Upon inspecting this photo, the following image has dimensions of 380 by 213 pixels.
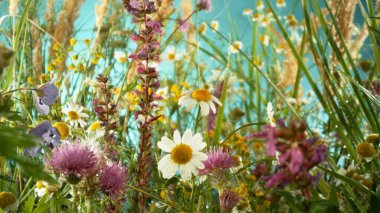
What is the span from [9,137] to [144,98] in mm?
930

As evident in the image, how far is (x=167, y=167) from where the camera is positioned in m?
1.37

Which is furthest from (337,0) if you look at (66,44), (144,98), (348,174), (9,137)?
(9,137)

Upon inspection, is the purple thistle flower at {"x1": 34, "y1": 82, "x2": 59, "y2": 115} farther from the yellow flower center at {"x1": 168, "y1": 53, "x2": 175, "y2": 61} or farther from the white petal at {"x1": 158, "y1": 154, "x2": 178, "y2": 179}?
the yellow flower center at {"x1": 168, "y1": 53, "x2": 175, "y2": 61}

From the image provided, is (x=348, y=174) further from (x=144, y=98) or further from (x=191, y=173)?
(x=144, y=98)

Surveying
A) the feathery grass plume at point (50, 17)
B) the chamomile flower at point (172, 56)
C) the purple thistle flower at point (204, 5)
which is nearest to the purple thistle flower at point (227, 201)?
the purple thistle flower at point (204, 5)

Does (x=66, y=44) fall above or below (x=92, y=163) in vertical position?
above

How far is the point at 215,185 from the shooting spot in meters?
1.25

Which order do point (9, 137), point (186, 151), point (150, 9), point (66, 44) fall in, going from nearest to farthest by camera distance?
point (9, 137) < point (186, 151) < point (150, 9) < point (66, 44)

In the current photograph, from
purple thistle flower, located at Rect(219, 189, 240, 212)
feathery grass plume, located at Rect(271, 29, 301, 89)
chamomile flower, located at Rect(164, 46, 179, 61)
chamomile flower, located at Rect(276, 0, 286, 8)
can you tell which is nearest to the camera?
purple thistle flower, located at Rect(219, 189, 240, 212)

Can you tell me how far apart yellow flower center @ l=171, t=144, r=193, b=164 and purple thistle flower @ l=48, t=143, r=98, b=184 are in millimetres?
376

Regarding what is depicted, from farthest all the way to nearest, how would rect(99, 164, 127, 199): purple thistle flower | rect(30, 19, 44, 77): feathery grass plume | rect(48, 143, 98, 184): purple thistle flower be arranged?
1. rect(30, 19, 44, 77): feathery grass plume
2. rect(99, 164, 127, 199): purple thistle flower
3. rect(48, 143, 98, 184): purple thistle flower

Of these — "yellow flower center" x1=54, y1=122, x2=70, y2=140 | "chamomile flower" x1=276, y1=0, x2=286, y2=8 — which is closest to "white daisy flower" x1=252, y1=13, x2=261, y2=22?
"chamomile flower" x1=276, y1=0, x2=286, y2=8

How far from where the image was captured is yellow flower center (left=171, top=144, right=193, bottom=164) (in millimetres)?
1350

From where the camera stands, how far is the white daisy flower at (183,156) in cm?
132
